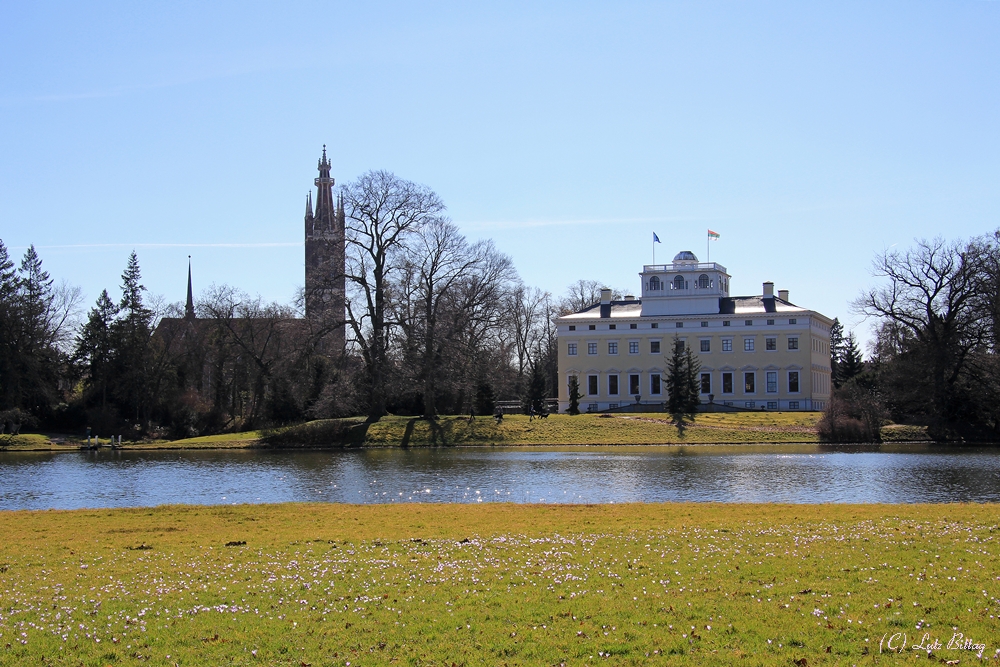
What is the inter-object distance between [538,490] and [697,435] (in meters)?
25.9

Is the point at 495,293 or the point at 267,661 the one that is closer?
the point at 267,661

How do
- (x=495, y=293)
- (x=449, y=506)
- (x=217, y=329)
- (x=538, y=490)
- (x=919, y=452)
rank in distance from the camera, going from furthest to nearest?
1. (x=217, y=329)
2. (x=495, y=293)
3. (x=919, y=452)
4. (x=538, y=490)
5. (x=449, y=506)

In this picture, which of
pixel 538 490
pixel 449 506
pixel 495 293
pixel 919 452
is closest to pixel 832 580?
pixel 449 506

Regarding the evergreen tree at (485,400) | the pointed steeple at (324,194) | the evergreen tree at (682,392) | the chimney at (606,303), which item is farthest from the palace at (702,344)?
the pointed steeple at (324,194)

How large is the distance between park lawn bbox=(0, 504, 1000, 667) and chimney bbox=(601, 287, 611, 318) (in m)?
60.1

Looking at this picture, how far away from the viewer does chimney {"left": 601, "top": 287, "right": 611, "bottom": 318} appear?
75900 mm

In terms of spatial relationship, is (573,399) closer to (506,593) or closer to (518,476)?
(518,476)

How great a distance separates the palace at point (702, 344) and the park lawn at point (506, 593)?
187ft

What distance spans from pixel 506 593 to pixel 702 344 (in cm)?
6492

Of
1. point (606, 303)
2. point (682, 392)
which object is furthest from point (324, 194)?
point (682, 392)

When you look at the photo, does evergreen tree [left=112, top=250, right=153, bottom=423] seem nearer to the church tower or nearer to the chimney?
the church tower

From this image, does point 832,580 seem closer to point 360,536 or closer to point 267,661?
point 267,661

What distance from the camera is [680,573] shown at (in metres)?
10.6

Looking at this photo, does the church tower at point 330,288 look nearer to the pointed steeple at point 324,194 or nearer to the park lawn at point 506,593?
the park lawn at point 506,593
